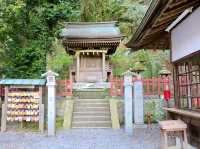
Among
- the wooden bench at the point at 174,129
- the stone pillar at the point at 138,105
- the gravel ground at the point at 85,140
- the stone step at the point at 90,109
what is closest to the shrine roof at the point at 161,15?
the wooden bench at the point at 174,129

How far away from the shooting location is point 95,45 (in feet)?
65.2

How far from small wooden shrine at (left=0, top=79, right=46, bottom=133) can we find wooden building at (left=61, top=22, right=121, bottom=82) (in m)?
7.32

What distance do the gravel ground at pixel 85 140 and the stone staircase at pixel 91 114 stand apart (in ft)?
2.57

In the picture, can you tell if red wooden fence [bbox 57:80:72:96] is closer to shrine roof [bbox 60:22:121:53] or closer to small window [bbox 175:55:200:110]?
shrine roof [bbox 60:22:121:53]

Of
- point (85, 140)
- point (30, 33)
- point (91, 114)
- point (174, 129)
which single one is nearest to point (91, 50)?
point (30, 33)

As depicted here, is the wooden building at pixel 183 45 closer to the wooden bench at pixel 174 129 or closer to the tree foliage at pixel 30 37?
the wooden bench at pixel 174 129

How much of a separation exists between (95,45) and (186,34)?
13.5 metres

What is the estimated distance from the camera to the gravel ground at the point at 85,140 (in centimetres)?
851

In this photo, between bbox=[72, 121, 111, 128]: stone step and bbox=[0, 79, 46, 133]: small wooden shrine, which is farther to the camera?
bbox=[72, 121, 111, 128]: stone step

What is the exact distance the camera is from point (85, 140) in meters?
9.57

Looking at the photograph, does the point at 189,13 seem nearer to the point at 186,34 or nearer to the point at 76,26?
the point at 186,34

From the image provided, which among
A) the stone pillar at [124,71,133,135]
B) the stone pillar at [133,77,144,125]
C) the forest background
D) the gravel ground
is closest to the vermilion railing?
the forest background

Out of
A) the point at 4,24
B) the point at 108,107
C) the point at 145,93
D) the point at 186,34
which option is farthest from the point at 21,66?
the point at 186,34

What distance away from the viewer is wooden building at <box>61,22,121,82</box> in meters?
19.4
